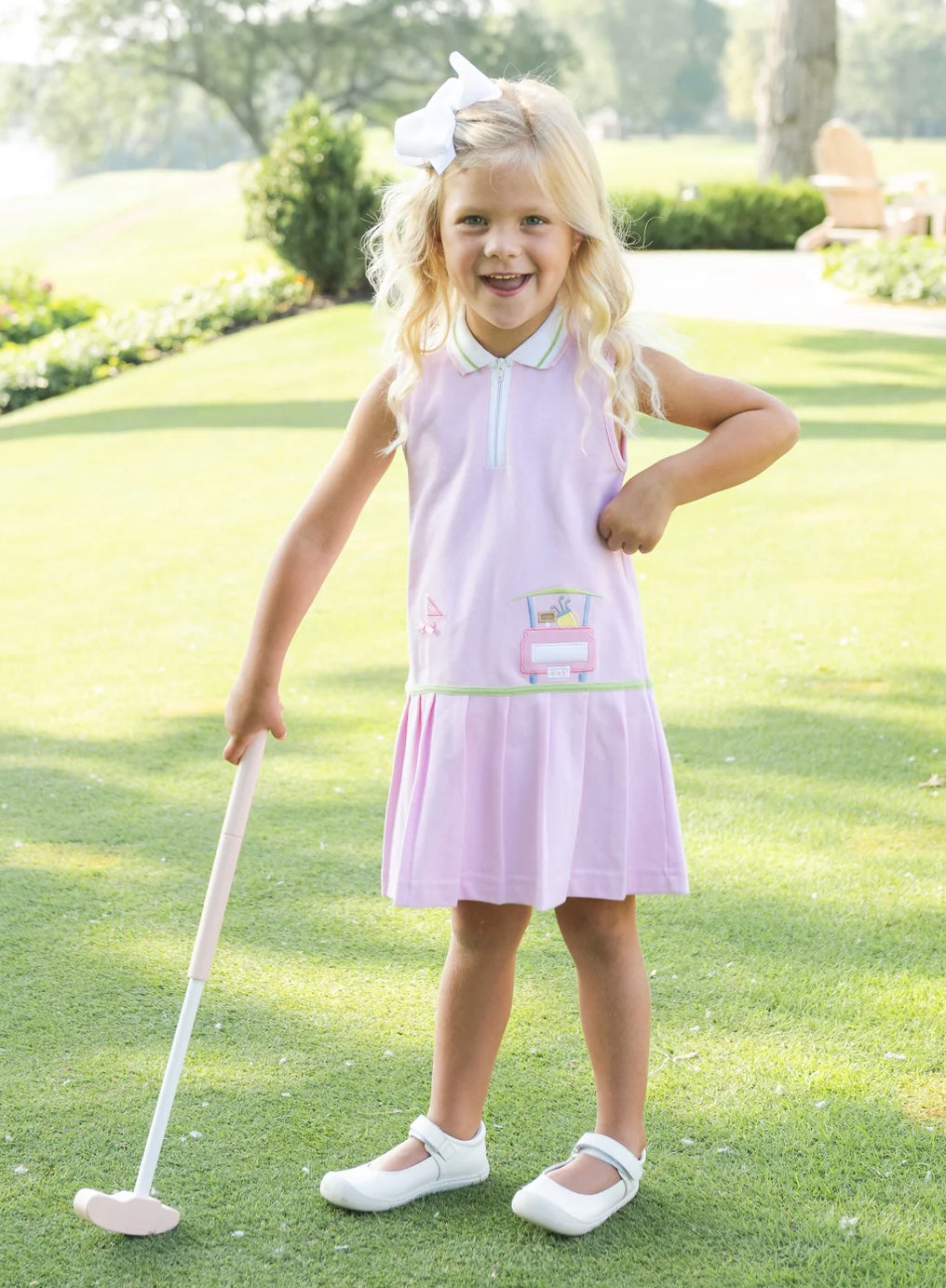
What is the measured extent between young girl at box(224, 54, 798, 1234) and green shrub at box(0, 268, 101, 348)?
1600cm

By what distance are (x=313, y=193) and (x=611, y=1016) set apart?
43.2 ft

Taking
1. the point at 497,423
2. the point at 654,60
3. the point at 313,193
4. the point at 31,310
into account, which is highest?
the point at 654,60

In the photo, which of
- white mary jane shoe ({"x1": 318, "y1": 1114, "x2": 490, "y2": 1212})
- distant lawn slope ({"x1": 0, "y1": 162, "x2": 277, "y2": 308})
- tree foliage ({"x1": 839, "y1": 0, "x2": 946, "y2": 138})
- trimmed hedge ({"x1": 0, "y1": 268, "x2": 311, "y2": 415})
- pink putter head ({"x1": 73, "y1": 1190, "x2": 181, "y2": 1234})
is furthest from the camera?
tree foliage ({"x1": 839, "y1": 0, "x2": 946, "y2": 138})

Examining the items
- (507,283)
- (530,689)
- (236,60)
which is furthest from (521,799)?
(236,60)

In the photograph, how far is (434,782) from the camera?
2051 mm

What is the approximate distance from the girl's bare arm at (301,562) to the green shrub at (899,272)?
11905mm

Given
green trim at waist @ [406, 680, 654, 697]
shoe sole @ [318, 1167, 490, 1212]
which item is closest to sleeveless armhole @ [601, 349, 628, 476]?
green trim at waist @ [406, 680, 654, 697]

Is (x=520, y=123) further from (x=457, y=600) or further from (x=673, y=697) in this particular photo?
(x=673, y=697)

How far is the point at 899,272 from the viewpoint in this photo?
1320 cm

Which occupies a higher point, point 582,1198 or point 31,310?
point 31,310

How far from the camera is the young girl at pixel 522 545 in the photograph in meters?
2.03

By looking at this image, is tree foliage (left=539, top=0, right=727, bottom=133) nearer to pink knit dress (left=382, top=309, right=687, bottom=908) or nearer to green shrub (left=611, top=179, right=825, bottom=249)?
green shrub (left=611, top=179, right=825, bottom=249)

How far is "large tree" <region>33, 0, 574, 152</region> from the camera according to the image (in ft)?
126

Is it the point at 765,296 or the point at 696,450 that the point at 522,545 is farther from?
the point at 765,296
